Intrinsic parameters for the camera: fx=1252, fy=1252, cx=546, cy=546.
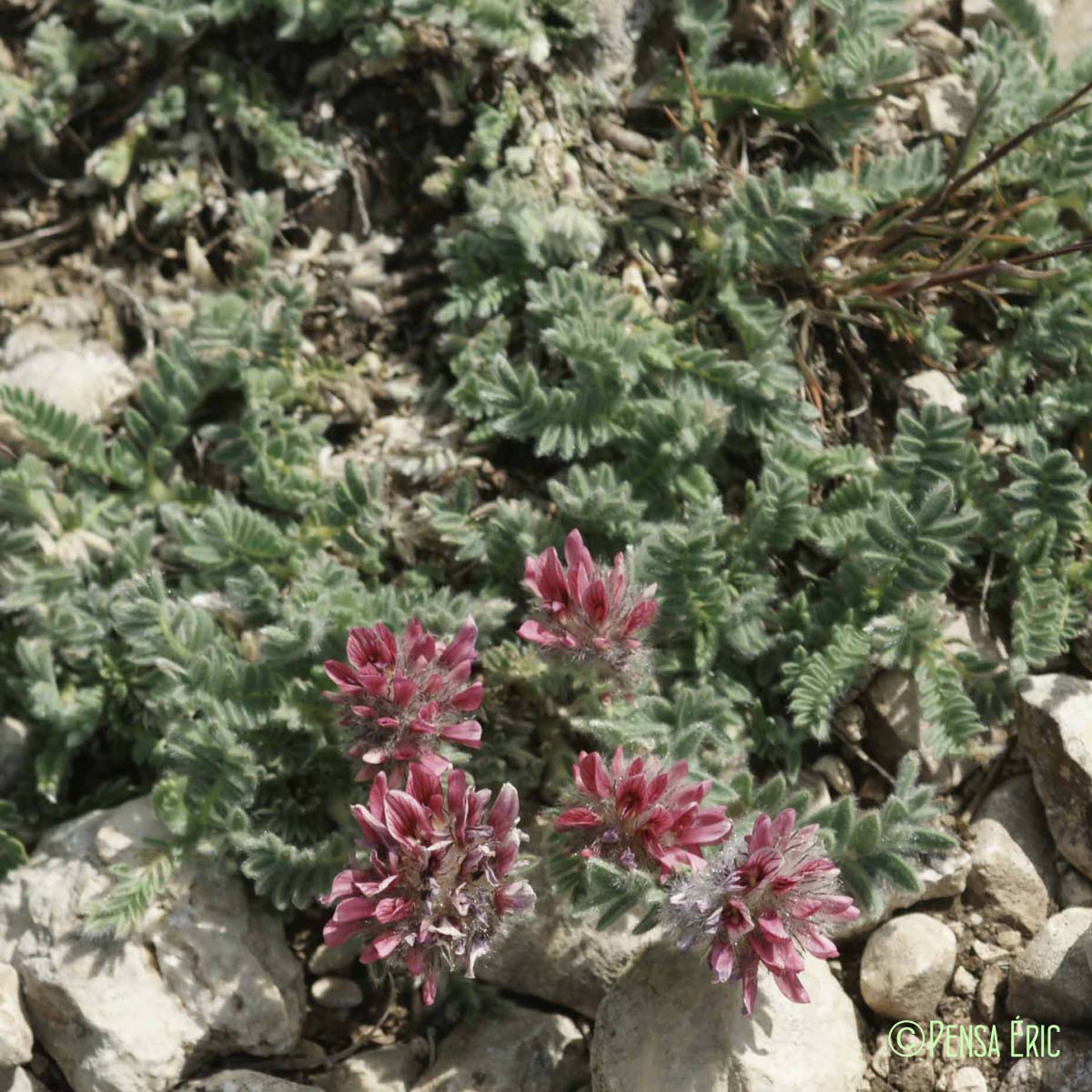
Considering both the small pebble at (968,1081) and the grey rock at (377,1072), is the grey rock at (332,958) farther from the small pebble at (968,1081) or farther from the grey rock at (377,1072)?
the small pebble at (968,1081)

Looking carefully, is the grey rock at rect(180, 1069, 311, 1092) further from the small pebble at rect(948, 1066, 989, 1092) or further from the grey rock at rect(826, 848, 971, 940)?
the small pebble at rect(948, 1066, 989, 1092)

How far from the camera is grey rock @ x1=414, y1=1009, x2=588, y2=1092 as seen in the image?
3.41m

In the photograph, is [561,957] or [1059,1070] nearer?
[1059,1070]

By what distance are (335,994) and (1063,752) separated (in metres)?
2.24

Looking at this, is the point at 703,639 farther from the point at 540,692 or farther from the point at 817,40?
the point at 817,40

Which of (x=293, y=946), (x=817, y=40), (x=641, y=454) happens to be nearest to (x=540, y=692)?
(x=641, y=454)

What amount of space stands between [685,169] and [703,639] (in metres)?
1.71

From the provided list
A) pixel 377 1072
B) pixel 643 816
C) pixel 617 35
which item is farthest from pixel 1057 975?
pixel 617 35

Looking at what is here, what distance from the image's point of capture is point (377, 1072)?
3516mm

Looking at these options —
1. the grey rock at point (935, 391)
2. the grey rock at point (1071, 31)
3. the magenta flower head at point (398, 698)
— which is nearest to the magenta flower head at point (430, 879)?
the magenta flower head at point (398, 698)

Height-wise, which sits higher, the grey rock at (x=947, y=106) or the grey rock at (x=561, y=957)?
the grey rock at (x=947, y=106)

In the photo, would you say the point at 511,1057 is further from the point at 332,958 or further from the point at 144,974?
the point at 144,974

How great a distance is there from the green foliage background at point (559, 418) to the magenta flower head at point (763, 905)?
0.37 metres

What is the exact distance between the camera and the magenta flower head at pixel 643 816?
293cm
